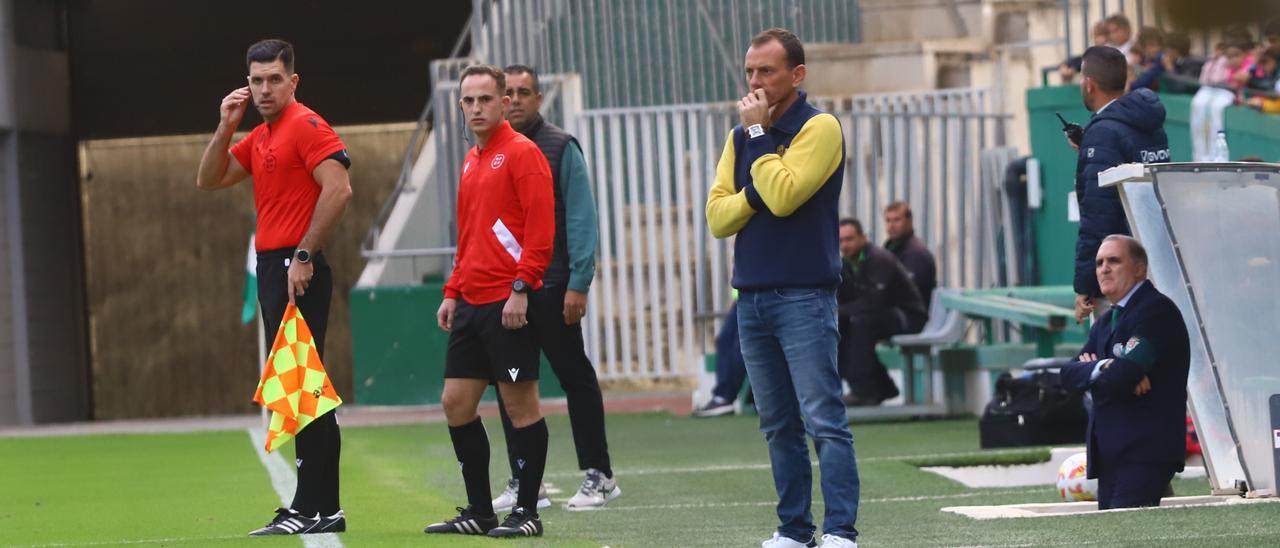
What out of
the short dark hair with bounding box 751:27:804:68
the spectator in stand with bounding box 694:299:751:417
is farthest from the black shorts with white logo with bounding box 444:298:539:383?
the spectator in stand with bounding box 694:299:751:417

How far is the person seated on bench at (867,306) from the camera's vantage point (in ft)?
41.1

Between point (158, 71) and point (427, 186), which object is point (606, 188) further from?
point (158, 71)

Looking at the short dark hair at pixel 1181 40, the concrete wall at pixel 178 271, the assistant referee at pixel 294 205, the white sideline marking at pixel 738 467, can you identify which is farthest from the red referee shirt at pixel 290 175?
the concrete wall at pixel 178 271

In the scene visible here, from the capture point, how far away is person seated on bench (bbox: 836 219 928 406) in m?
12.5

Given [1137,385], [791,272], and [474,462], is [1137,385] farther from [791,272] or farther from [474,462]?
[474,462]

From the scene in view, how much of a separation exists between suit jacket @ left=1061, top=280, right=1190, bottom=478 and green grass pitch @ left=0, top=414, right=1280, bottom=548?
1.09ft

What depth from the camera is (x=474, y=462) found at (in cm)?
588

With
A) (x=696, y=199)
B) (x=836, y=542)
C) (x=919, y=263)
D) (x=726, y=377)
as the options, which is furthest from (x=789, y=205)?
(x=696, y=199)

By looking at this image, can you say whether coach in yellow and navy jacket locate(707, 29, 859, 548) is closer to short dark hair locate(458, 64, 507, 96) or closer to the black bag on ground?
short dark hair locate(458, 64, 507, 96)

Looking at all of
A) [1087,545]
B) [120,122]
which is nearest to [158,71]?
[120,122]

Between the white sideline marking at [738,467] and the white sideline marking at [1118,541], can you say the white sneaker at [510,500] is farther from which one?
the white sideline marking at [1118,541]

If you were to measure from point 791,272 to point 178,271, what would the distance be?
2147 centimetres

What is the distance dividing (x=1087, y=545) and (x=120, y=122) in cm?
2036

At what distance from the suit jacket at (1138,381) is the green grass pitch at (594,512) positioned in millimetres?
333
